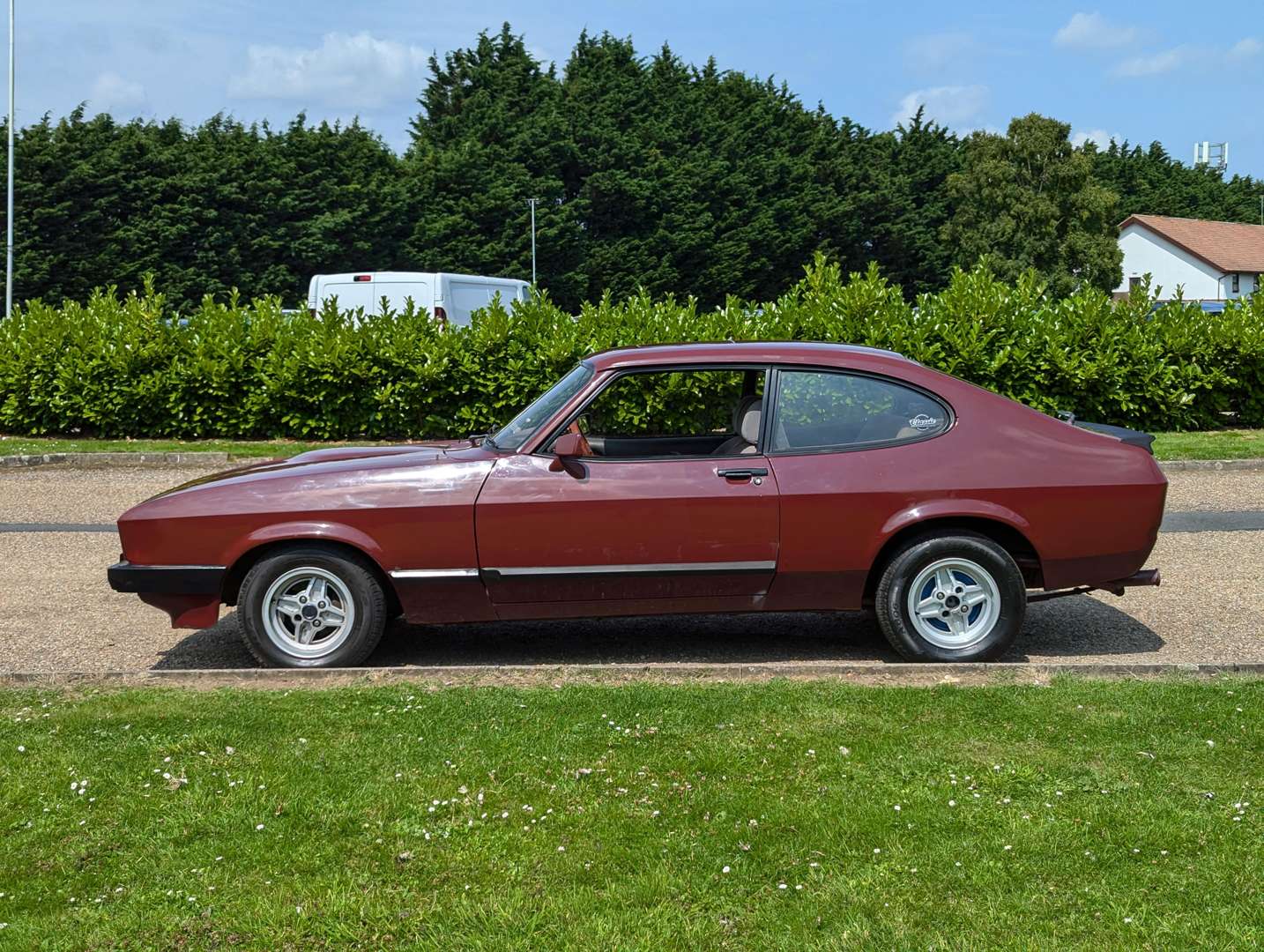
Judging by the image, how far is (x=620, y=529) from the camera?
248 inches

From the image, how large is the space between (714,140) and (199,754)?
242 feet

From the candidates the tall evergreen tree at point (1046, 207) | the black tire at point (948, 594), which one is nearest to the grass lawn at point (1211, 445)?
the black tire at point (948, 594)

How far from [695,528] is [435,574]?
1242 millimetres

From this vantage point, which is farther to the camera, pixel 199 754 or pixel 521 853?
pixel 199 754

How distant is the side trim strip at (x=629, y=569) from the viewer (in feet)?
20.8

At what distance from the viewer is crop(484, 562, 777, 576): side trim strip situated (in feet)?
20.8

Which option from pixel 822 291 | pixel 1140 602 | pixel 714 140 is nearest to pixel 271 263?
pixel 714 140

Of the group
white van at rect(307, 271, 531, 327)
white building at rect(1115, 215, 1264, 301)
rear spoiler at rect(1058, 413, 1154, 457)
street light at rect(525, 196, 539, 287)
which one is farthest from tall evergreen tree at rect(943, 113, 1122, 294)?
rear spoiler at rect(1058, 413, 1154, 457)

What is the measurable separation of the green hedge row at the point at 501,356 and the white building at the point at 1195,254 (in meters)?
74.4

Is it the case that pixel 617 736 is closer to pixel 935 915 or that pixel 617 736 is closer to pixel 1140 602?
pixel 935 915

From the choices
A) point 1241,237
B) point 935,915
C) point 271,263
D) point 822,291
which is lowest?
point 935,915

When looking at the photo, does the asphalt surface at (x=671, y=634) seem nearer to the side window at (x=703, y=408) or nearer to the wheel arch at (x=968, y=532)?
the wheel arch at (x=968, y=532)

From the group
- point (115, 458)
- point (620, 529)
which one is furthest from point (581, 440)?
point (115, 458)

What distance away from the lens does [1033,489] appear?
6.41 m
